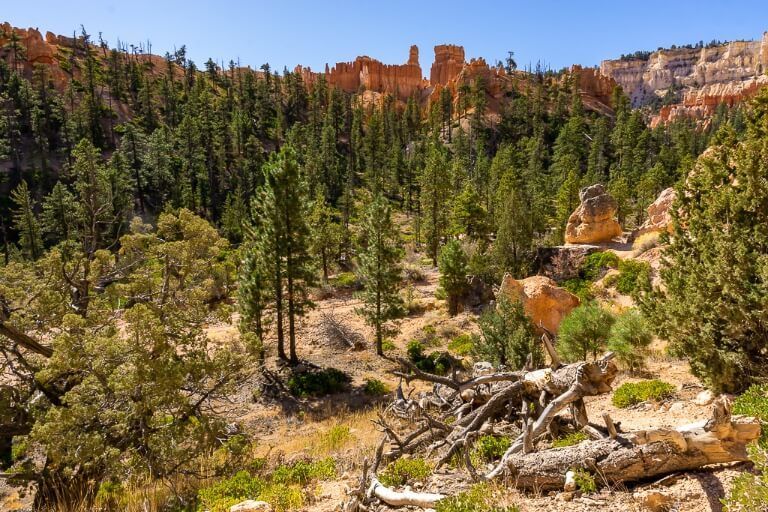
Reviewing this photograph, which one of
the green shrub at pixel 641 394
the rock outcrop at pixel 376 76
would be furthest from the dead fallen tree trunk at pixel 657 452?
the rock outcrop at pixel 376 76

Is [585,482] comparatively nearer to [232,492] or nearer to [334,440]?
[232,492]

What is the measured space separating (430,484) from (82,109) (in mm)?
77819

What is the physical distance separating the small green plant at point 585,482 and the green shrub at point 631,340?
10.1 meters

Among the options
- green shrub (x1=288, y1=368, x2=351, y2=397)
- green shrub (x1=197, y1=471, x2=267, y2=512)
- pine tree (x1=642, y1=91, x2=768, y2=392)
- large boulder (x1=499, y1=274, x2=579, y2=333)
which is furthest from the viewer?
large boulder (x1=499, y1=274, x2=579, y2=333)

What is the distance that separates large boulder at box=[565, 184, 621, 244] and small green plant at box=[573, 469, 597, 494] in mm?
36126

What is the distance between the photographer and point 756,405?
653 cm

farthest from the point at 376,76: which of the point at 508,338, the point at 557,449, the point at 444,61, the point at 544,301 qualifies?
the point at 557,449

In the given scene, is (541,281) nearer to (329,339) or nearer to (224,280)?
(329,339)

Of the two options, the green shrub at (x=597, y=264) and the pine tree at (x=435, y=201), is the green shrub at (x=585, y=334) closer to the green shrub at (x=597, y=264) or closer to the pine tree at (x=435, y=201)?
the green shrub at (x=597, y=264)

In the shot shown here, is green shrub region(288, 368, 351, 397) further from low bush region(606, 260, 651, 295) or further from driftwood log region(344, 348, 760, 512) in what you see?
low bush region(606, 260, 651, 295)

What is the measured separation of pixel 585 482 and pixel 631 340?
11468 millimetres

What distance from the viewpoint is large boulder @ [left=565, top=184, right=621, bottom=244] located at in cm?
3762

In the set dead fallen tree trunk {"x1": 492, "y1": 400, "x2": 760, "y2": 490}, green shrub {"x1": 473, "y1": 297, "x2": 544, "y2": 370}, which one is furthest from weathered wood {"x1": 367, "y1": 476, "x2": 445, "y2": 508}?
green shrub {"x1": 473, "y1": 297, "x2": 544, "y2": 370}

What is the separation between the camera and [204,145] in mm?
67000
